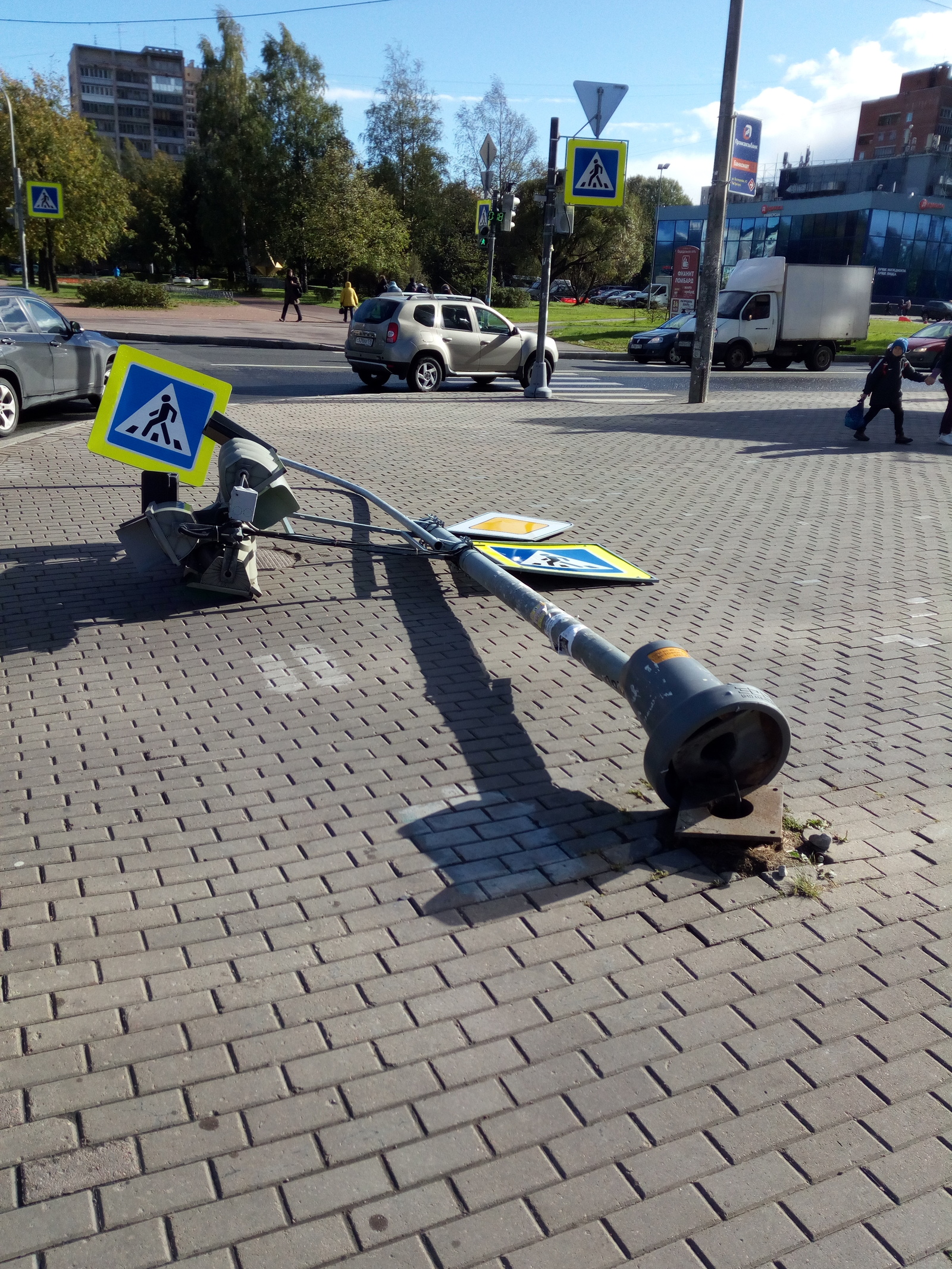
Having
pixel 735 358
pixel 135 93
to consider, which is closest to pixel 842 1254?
pixel 735 358

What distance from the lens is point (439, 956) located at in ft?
10.7

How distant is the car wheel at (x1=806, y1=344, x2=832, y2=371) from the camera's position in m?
29.3

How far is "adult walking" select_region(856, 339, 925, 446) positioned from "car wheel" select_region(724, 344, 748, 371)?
13.9 meters

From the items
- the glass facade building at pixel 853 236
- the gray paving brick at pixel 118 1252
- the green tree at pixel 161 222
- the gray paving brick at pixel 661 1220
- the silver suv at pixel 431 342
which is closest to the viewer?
the gray paving brick at pixel 118 1252

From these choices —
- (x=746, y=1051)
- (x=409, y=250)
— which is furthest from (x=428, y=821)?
(x=409, y=250)

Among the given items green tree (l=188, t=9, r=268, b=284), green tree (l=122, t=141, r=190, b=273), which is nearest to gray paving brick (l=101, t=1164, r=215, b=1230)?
green tree (l=188, t=9, r=268, b=284)

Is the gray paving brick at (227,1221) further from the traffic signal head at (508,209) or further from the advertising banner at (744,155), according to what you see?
the traffic signal head at (508,209)

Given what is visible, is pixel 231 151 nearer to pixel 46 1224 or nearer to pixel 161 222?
pixel 161 222

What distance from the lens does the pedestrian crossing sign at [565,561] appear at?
7.17 m

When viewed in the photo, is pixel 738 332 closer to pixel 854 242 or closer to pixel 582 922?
pixel 582 922

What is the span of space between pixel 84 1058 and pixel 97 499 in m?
7.00

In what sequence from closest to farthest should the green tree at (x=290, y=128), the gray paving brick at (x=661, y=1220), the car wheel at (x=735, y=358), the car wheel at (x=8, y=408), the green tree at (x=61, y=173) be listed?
the gray paving brick at (x=661, y=1220) < the car wheel at (x=8, y=408) < the car wheel at (x=735, y=358) < the green tree at (x=61, y=173) < the green tree at (x=290, y=128)

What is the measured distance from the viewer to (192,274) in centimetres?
7869

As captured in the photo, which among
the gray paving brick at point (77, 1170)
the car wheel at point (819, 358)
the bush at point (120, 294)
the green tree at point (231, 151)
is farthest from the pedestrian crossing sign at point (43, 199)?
the green tree at point (231, 151)
